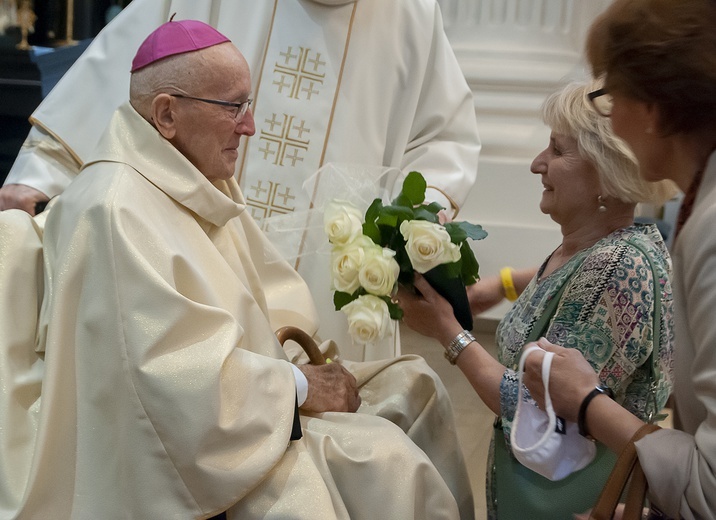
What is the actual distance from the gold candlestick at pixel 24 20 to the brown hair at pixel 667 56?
5.89m

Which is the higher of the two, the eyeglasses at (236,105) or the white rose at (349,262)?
the eyeglasses at (236,105)

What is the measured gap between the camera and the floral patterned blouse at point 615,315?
226 cm

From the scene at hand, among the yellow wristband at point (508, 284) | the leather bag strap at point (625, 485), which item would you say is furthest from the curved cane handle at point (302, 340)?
the leather bag strap at point (625, 485)

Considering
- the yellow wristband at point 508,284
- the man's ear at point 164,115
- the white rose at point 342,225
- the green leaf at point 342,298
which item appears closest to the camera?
the man's ear at point 164,115

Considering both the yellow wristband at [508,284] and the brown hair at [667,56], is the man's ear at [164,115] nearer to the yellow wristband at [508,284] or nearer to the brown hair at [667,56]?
the brown hair at [667,56]

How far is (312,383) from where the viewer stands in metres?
2.46

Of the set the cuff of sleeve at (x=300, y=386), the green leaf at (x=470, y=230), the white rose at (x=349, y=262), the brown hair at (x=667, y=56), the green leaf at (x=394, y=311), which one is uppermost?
the brown hair at (x=667, y=56)

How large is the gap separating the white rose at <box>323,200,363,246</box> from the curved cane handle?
11.9 inches

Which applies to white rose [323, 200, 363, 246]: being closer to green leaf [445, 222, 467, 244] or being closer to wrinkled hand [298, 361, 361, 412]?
green leaf [445, 222, 467, 244]

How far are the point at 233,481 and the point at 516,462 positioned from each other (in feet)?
2.40

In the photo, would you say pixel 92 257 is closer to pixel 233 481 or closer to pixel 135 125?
pixel 135 125

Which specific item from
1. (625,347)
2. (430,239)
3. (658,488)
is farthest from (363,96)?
(658,488)

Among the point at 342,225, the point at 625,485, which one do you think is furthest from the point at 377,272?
the point at 625,485

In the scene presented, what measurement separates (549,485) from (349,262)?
2.41 ft
